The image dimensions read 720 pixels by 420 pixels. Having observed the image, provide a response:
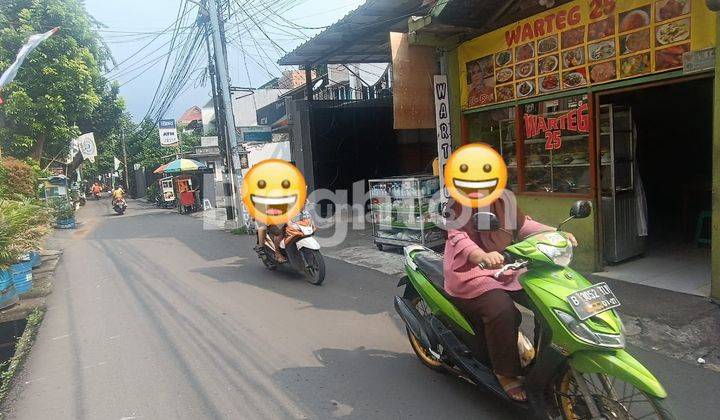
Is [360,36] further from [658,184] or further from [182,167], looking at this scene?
[182,167]

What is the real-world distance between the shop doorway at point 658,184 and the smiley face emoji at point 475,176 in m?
3.52

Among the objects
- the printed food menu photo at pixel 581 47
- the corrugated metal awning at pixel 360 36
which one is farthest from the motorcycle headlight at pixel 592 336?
the corrugated metal awning at pixel 360 36

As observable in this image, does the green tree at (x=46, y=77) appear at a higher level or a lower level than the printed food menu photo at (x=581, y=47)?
higher

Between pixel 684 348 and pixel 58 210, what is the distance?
18.7 m

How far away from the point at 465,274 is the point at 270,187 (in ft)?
4.43

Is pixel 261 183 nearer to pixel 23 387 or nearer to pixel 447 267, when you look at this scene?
pixel 447 267

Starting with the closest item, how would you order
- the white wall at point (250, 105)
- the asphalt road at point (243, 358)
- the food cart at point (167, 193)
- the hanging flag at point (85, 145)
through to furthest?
1. the asphalt road at point (243, 358)
2. the hanging flag at point (85, 145)
3. the food cart at point (167, 193)
4. the white wall at point (250, 105)

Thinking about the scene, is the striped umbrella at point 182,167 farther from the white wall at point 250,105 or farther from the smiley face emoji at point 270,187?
the smiley face emoji at point 270,187

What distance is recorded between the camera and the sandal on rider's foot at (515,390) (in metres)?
2.78

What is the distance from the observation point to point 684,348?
12.8 ft

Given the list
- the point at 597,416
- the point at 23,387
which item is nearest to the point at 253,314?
the point at 23,387

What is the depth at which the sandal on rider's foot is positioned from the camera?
9.13ft

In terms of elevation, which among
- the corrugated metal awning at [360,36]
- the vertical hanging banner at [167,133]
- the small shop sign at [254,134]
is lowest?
the small shop sign at [254,134]

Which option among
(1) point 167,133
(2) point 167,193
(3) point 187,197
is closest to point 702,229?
(3) point 187,197
